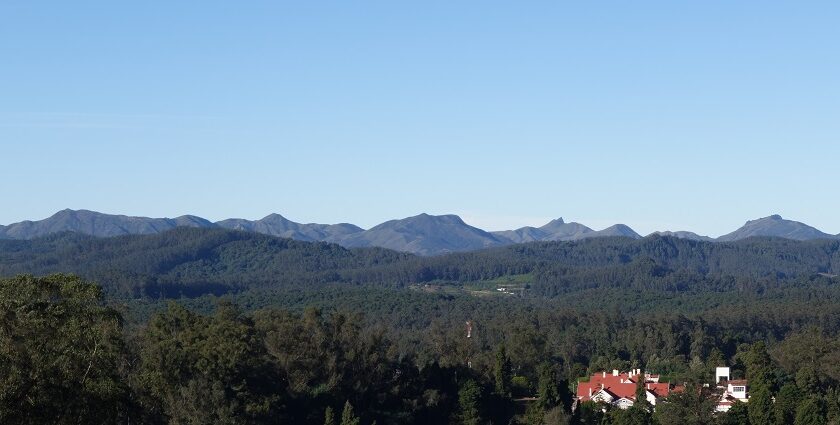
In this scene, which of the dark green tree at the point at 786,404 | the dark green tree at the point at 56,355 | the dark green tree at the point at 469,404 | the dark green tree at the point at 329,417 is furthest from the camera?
the dark green tree at the point at 469,404

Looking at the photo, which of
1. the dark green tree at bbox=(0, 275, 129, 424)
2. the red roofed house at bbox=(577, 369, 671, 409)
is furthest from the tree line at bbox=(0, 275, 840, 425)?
the red roofed house at bbox=(577, 369, 671, 409)

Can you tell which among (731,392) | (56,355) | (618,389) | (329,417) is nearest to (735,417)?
(731,392)

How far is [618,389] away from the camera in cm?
6303

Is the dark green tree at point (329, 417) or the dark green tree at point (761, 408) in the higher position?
the dark green tree at point (761, 408)

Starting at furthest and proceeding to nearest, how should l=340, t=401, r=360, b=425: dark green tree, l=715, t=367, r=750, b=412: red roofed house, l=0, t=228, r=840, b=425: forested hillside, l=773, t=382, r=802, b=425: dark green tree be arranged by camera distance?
l=715, t=367, r=750, b=412: red roofed house
l=773, t=382, r=802, b=425: dark green tree
l=340, t=401, r=360, b=425: dark green tree
l=0, t=228, r=840, b=425: forested hillside

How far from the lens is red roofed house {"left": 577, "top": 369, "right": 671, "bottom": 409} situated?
2382 inches

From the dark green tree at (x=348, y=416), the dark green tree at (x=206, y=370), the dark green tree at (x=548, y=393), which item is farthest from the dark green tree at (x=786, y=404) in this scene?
the dark green tree at (x=206, y=370)

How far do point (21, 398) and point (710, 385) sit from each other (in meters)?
38.6

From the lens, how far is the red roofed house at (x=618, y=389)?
60.5 m

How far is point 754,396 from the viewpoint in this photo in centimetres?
5322

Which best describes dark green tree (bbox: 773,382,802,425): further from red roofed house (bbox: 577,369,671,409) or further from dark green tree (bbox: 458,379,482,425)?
dark green tree (bbox: 458,379,482,425)

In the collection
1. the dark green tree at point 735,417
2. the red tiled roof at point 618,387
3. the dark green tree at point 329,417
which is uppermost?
the red tiled roof at point 618,387

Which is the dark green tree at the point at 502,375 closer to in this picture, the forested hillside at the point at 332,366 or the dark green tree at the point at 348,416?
the forested hillside at the point at 332,366

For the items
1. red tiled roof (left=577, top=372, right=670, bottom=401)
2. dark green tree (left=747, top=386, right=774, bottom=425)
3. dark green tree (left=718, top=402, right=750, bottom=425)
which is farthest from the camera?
red tiled roof (left=577, top=372, right=670, bottom=401)
